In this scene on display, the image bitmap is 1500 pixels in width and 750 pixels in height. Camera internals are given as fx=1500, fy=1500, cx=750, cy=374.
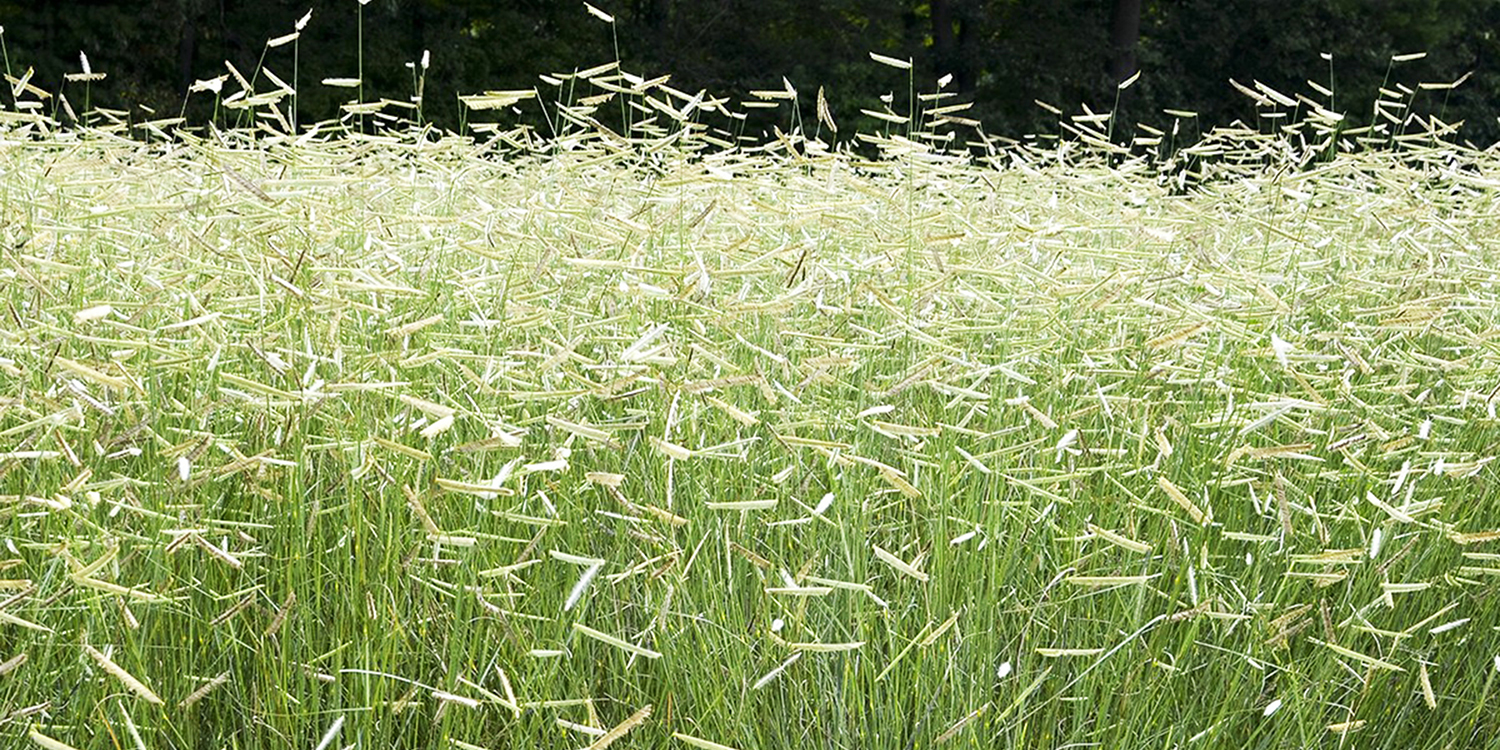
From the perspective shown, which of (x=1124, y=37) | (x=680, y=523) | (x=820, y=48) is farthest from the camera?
(x=1124, y=37)

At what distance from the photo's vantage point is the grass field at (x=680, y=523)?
1.74 m

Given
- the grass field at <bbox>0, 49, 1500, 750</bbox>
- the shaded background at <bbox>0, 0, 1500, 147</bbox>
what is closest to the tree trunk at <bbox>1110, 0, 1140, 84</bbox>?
the shaded background at <bbox>0, 0, 1500, 147</bbox>

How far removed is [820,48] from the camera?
630 inches

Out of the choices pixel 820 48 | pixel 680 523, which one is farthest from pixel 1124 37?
pixel 680 523

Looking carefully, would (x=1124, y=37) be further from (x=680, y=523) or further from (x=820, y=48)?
(x=680, y=523)

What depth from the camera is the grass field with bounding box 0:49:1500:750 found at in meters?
1.74

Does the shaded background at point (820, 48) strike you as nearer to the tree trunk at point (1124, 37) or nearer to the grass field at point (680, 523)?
the tree trunk at point (1124, 37)

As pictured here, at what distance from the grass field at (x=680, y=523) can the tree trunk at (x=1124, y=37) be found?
1419cm

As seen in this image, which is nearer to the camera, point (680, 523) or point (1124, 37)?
point (680, 523)

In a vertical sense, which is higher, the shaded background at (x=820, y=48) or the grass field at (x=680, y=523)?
the grass field at (x=680, y=523)

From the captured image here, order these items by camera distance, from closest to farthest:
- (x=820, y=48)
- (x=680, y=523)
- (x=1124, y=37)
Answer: (x=680, y=523)
(x=820, y=48)
(x=1124, y=37)

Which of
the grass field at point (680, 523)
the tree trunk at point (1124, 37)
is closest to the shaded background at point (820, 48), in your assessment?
the tree trunk at point (1124, 37)

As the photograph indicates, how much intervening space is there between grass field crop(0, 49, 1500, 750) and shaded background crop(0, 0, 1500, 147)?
10.8m

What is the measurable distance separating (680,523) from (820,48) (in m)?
14.7
